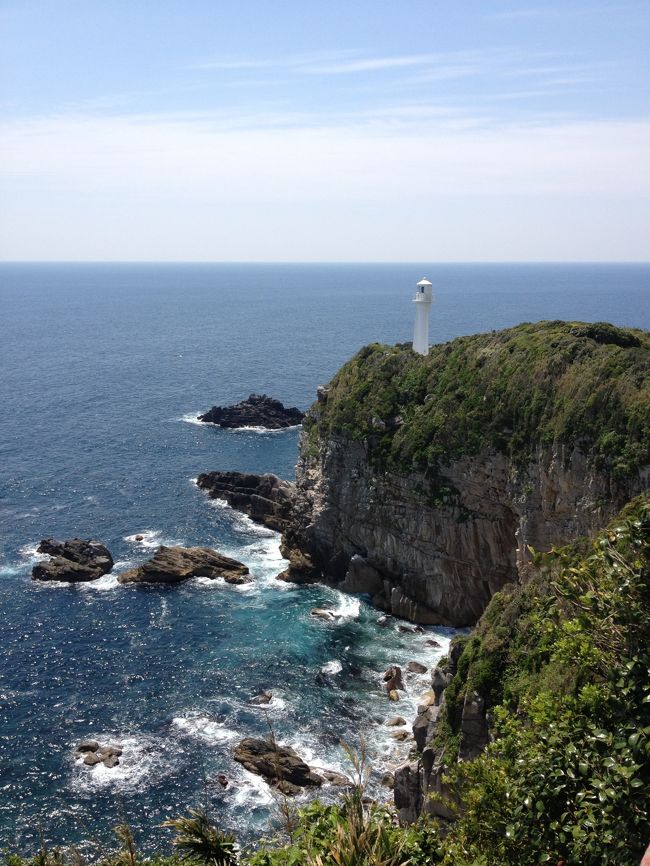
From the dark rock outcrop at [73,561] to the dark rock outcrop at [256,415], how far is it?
41.6 m

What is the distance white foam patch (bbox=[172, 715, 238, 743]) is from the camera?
42156 mm

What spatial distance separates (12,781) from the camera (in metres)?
38.8

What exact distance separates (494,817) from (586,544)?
23214 millimetres

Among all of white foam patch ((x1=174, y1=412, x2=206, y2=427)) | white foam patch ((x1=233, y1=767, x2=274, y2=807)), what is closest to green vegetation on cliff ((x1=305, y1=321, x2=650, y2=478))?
white foam patch ((x1=233, y1=767, x2=274, y2=807))

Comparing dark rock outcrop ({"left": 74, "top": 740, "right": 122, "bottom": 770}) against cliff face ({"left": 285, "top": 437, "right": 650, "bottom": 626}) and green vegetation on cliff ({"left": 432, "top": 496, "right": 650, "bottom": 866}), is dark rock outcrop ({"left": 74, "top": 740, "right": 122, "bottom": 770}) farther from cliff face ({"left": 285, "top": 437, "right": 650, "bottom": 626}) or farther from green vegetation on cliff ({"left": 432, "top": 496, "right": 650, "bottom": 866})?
green vegetation on cliff ({"left": 432, "top": 496, "right": 650, "bottom": 866})

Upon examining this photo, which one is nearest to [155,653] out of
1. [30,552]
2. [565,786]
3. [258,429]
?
[30,552]

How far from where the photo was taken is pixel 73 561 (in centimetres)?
6225

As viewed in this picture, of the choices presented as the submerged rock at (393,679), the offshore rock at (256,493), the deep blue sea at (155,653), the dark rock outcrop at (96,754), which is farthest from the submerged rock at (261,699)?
the offshore rock at (256,493)

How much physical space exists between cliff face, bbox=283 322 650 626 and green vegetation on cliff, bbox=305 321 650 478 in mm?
111

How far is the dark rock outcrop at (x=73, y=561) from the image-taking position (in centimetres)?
6084

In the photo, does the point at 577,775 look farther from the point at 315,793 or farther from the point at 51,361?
the point at 51,361

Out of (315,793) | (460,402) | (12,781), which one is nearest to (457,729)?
(315,793)

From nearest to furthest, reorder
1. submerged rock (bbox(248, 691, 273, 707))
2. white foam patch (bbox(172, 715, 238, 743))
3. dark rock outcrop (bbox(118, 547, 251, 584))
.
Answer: white foam patch (bbox(172, 715, 238, 743)) < submerged rock (bbox(248, 691, 273, 707)) < dark rock outcrop (bbox(118, 547, 251, 584))

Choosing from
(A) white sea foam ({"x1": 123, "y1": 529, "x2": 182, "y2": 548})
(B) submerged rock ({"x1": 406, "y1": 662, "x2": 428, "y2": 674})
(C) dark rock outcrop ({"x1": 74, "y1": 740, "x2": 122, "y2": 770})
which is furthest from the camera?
(A) white sea foam ({"x1": 123, "y1": 529, "x2": 182, "y2": 548})
